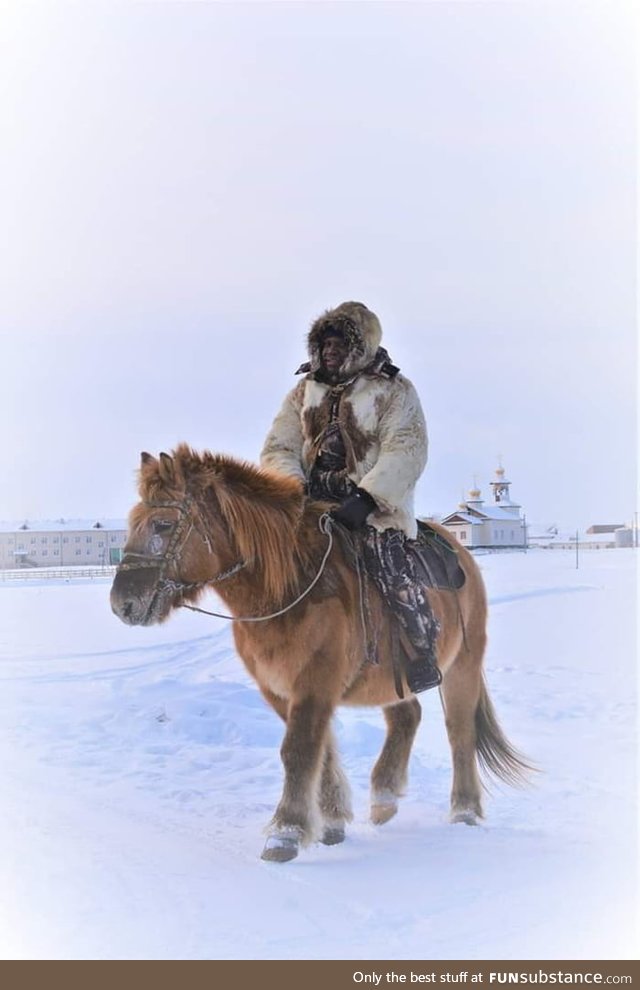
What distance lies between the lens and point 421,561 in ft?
18.9

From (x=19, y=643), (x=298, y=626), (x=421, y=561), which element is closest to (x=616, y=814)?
(x=421, y=561)

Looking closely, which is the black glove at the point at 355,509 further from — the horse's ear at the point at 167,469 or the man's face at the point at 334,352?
the horse's ear at the point at 167,469

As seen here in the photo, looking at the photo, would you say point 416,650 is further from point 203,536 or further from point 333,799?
point 203,536

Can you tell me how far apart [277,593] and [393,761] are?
1.83 m

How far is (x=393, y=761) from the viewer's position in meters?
5.98

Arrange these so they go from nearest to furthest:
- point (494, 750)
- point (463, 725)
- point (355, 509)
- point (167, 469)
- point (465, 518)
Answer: point (167, 469) → point (355, 509) → point (463, 725) → point (494, 750) → point (465, 518)

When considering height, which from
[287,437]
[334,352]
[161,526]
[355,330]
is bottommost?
[161,526]

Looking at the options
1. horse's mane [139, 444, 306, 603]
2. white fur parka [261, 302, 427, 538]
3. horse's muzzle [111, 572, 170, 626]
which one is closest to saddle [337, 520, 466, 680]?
white fur parka [261, 302, 427, 538]

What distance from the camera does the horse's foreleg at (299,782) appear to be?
4742mm

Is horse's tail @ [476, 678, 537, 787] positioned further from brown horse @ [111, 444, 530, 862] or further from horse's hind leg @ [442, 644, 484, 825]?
brown horse @ [111, 444, 530, 862]

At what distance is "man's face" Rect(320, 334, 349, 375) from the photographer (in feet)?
18.2

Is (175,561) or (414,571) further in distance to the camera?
(414,571)

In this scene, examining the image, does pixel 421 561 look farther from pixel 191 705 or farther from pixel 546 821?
pixel 191 705

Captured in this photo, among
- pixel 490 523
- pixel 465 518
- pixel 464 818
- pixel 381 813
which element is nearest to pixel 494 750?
pixel 464 818
